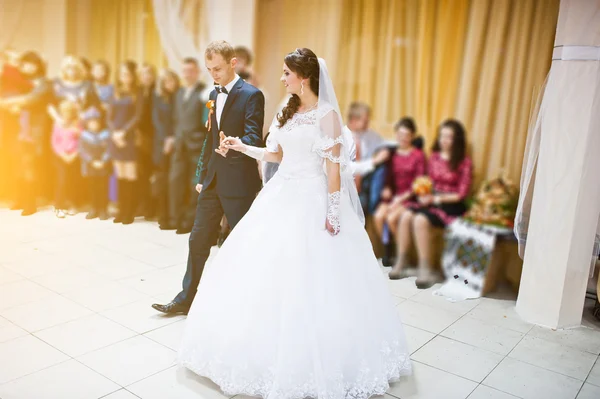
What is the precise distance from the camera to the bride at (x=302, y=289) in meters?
2.27

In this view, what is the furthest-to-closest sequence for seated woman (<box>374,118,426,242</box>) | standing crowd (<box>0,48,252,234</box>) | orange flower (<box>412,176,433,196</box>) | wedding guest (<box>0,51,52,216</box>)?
wedding guest (<box>0,51,52,216</box>)
standing crowd (<box>0,48,252,234</box>)
seated woman (<box>374,118,426,242</box>)
orange flower (<box>412,176,433,196</box>)

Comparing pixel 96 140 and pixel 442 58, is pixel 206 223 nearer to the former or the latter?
pixel 442 58

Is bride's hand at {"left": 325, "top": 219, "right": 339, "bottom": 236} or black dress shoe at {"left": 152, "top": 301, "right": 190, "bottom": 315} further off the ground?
bride's hand at {"left": 325, "top": 219, "right": 339, "bottom": 236}

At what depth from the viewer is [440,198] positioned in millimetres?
4164

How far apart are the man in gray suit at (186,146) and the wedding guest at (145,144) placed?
35 cm

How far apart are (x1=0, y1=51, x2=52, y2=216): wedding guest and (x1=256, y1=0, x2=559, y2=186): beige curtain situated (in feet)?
9.19

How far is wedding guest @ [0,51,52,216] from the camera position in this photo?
5793mm

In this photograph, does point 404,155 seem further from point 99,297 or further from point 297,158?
point 99,297

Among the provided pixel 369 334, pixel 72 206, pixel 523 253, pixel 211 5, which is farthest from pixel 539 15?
pixel 72 206

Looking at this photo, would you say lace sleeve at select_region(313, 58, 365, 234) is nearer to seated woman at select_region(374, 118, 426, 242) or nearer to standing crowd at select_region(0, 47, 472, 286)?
seated woman at select_region(374, 118, 426, 242)

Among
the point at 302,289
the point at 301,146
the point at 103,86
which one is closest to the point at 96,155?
the point at 103,86

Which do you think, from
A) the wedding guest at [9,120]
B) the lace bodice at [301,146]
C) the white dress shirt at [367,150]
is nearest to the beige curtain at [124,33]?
the wedding guest at [9,120]

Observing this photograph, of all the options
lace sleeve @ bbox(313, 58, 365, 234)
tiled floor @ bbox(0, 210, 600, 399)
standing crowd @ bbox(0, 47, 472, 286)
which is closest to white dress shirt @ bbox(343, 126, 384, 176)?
standing crowd @ bbox(0, 47, 472, 286)

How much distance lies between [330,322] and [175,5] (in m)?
4.65
